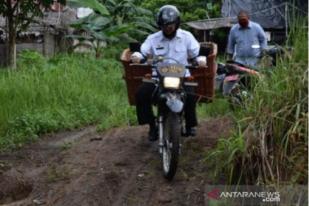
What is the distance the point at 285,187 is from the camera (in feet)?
14.4

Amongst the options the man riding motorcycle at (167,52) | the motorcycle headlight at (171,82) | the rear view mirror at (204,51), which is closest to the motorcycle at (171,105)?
the motorcycle headlight at (171,82)

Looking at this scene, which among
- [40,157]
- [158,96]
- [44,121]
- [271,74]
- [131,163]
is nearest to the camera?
[271,74]

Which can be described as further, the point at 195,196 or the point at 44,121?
the point at 44,121

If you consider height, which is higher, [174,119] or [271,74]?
[271,74]

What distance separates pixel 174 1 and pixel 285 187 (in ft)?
63.1

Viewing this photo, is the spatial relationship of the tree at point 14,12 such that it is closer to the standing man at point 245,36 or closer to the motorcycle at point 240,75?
the standing man at point 245,36

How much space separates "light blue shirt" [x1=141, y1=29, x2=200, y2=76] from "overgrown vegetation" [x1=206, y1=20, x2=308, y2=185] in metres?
1.86

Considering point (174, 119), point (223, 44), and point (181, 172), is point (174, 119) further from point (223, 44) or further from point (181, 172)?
point (223, 44)

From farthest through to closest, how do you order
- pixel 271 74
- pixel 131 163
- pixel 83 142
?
pixel 83 142 < pixel 131 163 < pixel 271 74

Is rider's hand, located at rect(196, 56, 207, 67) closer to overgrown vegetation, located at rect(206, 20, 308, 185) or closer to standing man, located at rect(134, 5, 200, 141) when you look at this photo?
standing man, located at rect(134, 5, 200, 141)

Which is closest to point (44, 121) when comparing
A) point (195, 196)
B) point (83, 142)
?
point (83, 142)

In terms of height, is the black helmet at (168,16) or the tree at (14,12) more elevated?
the tree at (14,12)

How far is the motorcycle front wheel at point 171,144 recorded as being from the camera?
5.63m

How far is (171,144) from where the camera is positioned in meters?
5.70
